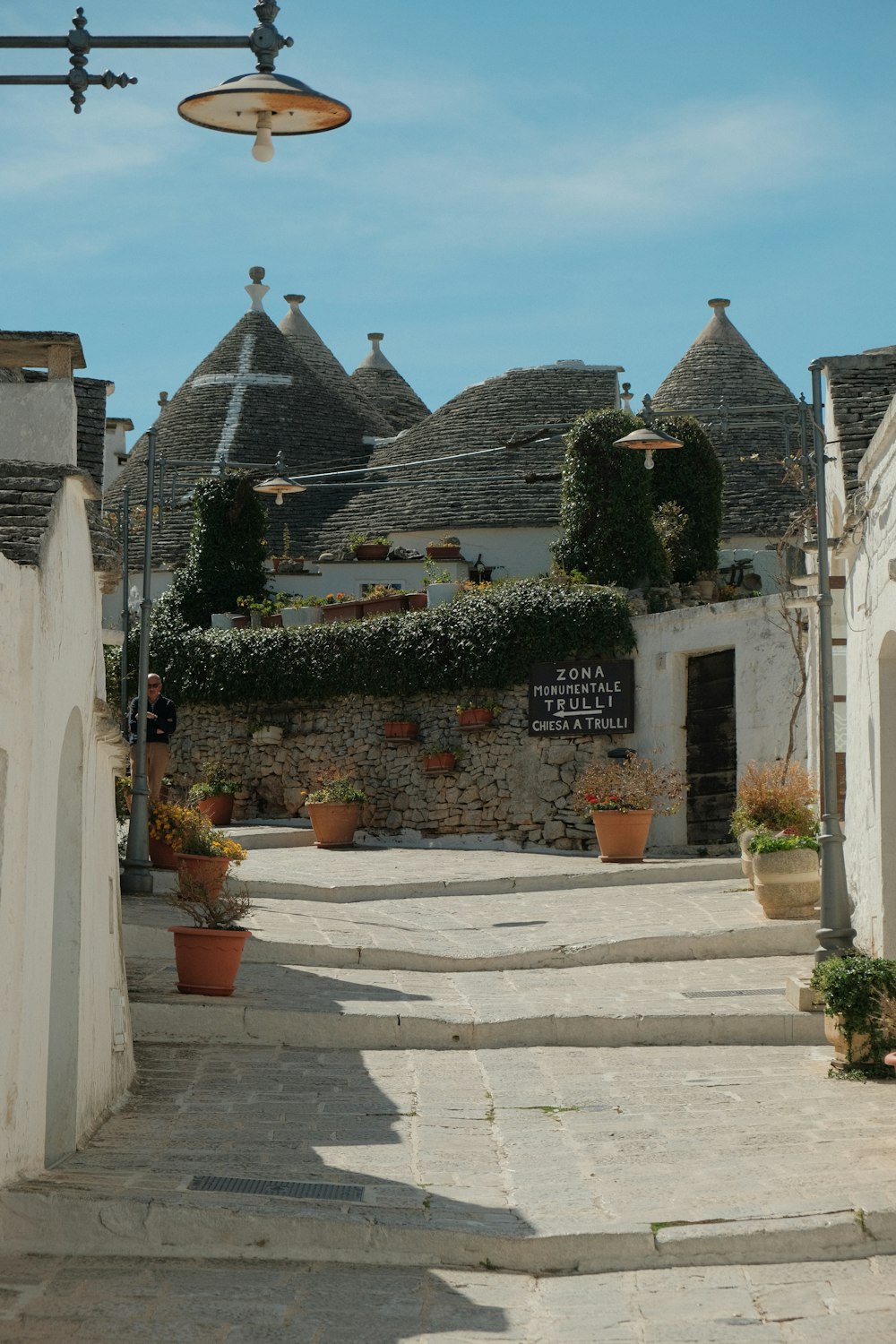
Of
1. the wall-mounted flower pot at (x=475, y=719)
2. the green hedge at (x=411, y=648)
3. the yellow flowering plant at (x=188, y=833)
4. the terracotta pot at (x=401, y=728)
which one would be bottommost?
the yellow flowering plant at (x=188, y=833)

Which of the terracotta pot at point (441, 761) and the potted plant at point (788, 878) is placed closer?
the potted plant at point (788, 878)

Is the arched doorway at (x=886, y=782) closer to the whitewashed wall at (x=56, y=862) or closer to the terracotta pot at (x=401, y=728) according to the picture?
the whitewashed wall at (x=56, y=862)

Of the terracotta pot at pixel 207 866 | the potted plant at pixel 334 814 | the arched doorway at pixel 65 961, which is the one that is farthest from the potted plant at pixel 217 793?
the arched doorway at pixel 65 961

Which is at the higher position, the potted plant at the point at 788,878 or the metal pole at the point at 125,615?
the metal pole at the point at 125,615

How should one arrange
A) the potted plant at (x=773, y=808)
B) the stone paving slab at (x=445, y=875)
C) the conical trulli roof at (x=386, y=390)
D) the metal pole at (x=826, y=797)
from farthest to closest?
the conical trulli roof at (x=386, y=390), the stone paving slab at (x=445, y=875), the potted plant at (x=773, y=808), the metal pole at (x=826, y=797)

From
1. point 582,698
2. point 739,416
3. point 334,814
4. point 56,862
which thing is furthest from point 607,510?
point 56,862

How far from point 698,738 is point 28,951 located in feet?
40.7

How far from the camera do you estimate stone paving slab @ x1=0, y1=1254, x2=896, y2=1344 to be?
504cm

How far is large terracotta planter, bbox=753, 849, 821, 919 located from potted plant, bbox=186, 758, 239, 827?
396 inches

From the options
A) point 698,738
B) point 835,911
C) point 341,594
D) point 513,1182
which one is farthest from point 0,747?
point 341,594

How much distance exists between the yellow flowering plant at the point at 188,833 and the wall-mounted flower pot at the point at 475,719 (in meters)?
5.62

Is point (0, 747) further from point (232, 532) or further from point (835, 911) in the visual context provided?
point (232, 532)

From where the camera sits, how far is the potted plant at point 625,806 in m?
16.6

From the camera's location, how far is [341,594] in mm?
23531
